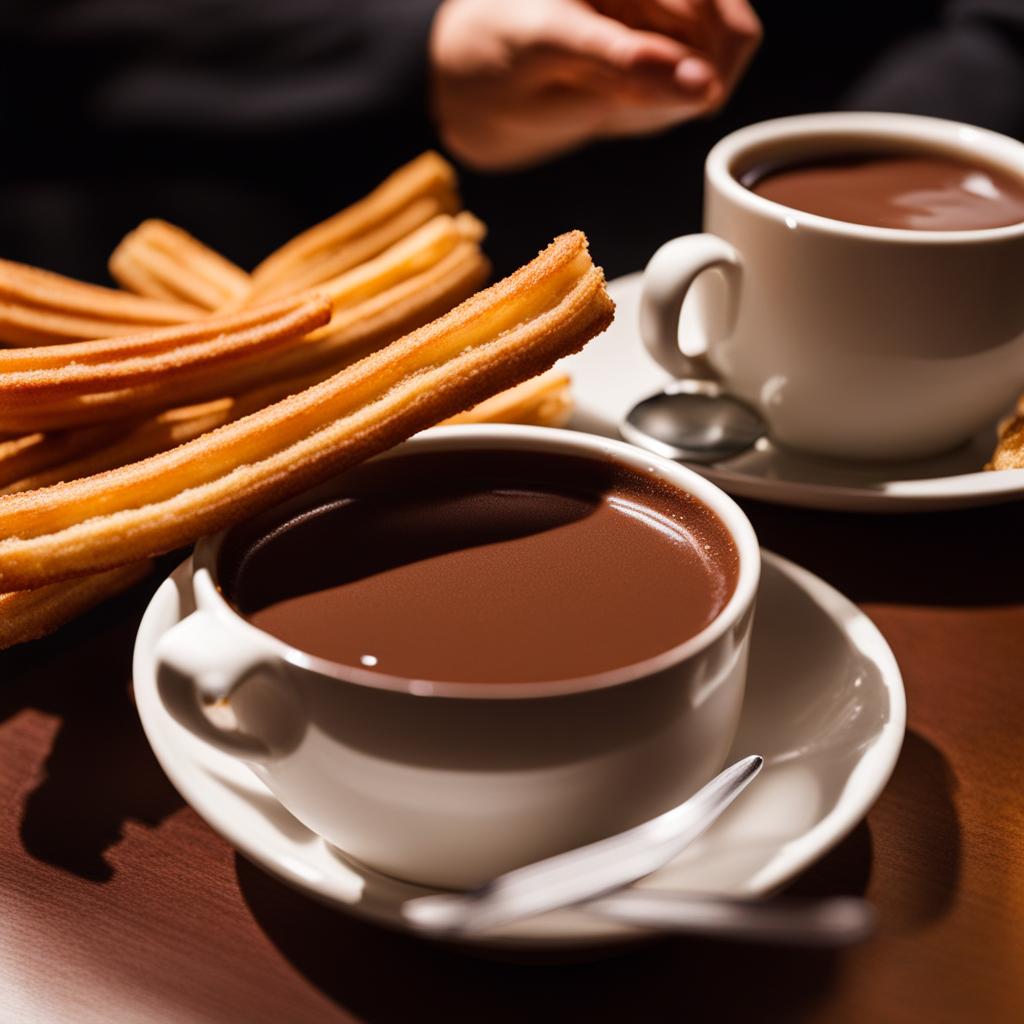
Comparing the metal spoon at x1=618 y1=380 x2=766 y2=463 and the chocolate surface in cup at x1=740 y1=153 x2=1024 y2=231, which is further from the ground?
the chocolate surface in cup at x1=740 y1=153 x2=1024 y2=231

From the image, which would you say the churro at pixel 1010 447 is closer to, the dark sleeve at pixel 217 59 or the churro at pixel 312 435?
the churro at pixel 312 435

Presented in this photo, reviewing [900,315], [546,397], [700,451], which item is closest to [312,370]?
[546,397]

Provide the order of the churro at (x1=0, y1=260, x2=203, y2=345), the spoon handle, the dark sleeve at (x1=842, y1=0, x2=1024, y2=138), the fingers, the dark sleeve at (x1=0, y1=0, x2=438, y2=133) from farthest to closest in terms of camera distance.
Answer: the dark sleeve at (x1=842, y1=0, x2=1024, y2=138)
the dark sleeve at (x1=0, y1=0, x2=438, y2=133)
the fingers
the churro at (x1=0, y1=260, x2=203, y2=345)
the spoon handle

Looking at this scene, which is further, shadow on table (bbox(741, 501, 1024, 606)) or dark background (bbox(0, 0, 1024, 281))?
dark background (bbox(0, 0, 1024, 281))

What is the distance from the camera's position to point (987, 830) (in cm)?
64

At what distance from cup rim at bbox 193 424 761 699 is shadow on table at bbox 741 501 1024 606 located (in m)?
0.25

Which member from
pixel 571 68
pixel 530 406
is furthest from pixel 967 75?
pixel 530 406

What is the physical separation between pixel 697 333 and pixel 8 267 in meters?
0.55

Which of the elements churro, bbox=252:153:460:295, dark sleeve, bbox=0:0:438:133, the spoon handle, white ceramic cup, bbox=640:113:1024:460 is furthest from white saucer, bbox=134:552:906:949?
dark sleeve, bbox=0:0:438:133

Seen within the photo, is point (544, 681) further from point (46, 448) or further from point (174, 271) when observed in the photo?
point (174, 271)

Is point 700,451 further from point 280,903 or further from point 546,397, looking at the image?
point 280,903

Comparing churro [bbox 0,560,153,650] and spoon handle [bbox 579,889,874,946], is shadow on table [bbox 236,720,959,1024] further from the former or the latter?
churro [bbox 0,560,153,650]

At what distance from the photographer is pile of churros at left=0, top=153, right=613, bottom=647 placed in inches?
22.6

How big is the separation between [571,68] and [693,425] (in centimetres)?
48
